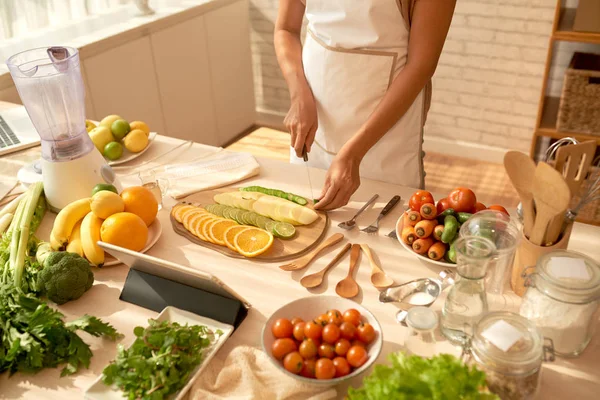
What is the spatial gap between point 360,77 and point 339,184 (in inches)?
16.2

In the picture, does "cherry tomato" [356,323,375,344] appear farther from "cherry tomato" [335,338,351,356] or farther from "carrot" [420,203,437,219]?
"carrot" [420,203,437,219]

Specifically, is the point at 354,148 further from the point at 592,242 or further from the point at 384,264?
the point at 592,242

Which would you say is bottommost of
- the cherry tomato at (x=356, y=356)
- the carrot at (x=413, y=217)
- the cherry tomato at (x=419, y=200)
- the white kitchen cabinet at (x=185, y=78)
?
the white kitchen cabinet at (x=185, y=78)

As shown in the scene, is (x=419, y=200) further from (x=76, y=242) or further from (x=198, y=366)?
(x=76, y=242)

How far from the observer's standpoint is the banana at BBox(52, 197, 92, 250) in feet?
4.47

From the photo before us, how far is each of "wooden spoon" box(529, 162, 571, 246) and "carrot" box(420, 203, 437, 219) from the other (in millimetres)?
269

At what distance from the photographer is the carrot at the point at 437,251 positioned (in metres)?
1.27

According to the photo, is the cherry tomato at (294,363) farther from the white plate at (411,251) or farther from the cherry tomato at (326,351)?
the white plate at (411,251)

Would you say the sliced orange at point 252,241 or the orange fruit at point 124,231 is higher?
the orange fruit at point 124,231

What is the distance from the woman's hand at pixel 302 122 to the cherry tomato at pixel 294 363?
0.82m

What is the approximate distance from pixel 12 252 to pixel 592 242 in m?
1.34

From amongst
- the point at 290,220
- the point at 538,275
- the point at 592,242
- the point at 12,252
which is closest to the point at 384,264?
the point at 290,220

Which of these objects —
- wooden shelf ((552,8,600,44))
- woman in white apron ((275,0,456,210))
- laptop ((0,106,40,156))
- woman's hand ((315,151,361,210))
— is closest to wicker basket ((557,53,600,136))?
wooden shelf ((552,8,600,44))

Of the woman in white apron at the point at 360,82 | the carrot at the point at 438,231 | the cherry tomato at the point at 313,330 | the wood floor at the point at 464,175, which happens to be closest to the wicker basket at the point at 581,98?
the wood floor at the point at 464,175
